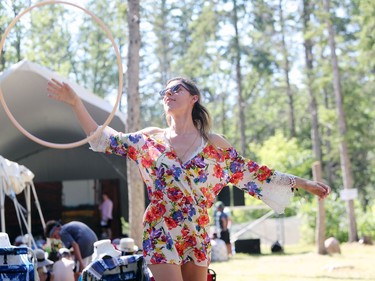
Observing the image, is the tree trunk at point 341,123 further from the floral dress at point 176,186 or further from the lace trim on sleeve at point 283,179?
the floral dress at point 176,186

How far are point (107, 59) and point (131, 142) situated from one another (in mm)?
36338

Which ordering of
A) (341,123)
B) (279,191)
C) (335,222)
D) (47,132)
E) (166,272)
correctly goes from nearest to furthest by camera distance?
1. (166,272)
2. (279,191)
3. (47,132)
4. (341,123)
5. (335,222)

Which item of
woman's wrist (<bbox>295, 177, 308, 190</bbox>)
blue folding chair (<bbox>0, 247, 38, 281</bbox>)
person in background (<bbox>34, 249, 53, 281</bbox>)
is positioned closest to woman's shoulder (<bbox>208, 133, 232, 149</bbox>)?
woman's wrist (<bbox>295, 177, 308, 190</bbox>)

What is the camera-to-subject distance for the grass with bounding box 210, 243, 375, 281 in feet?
41.9

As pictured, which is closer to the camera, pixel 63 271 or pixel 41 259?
pixel 63 271

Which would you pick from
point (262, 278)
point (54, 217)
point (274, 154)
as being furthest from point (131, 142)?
point (274, 154)

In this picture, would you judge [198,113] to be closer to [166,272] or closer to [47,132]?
[166,272]

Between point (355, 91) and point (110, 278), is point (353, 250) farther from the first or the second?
point (110, 278)

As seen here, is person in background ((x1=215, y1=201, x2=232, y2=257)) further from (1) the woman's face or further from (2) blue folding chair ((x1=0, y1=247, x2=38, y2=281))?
(1) the woman's face

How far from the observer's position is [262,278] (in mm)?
12852

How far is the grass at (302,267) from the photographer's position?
1278 cm

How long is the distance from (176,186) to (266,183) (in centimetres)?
67

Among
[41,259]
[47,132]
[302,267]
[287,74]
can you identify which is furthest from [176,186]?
[287,74]

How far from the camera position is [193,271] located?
14.9 feet
